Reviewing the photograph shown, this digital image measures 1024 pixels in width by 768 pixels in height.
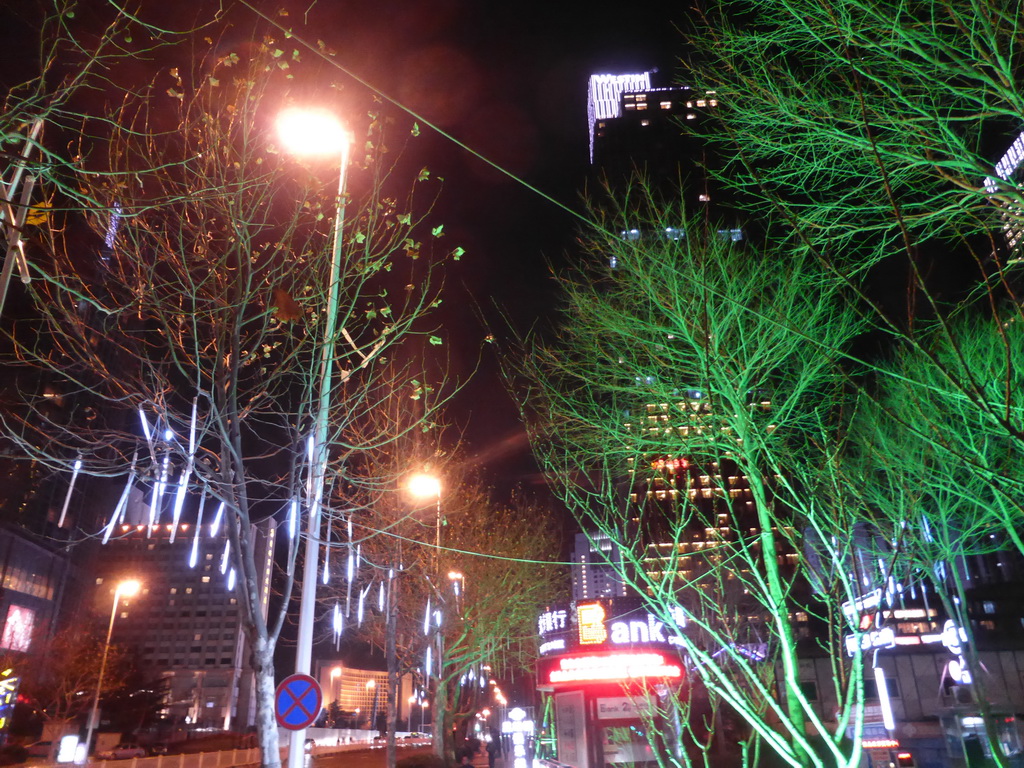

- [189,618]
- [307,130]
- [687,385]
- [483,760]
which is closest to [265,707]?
[687,385]

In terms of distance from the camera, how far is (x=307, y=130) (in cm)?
761

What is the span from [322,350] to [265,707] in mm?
4084

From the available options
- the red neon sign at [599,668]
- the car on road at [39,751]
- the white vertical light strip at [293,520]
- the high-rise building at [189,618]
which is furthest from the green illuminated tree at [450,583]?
the high-rise building at [189,618]

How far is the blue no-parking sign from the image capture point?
23.2 feet

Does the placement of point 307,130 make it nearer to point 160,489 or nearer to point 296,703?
point 160,489

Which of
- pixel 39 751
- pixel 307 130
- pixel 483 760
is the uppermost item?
pixel 307 130

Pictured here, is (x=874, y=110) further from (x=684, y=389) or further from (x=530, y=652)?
(x=530, y=652)

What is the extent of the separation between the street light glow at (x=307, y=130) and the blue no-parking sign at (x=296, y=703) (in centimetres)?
571

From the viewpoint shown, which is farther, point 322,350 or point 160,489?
point 322,350

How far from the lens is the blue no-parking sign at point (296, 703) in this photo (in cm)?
707

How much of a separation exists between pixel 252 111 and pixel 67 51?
6.86 feet

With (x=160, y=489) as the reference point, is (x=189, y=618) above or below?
above

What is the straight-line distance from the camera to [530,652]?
3781cm

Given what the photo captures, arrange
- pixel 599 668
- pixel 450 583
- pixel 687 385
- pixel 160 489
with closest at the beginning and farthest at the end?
pixel 687 385 < pixel 160 489 < pixel 599 668 < pixel 450 583
